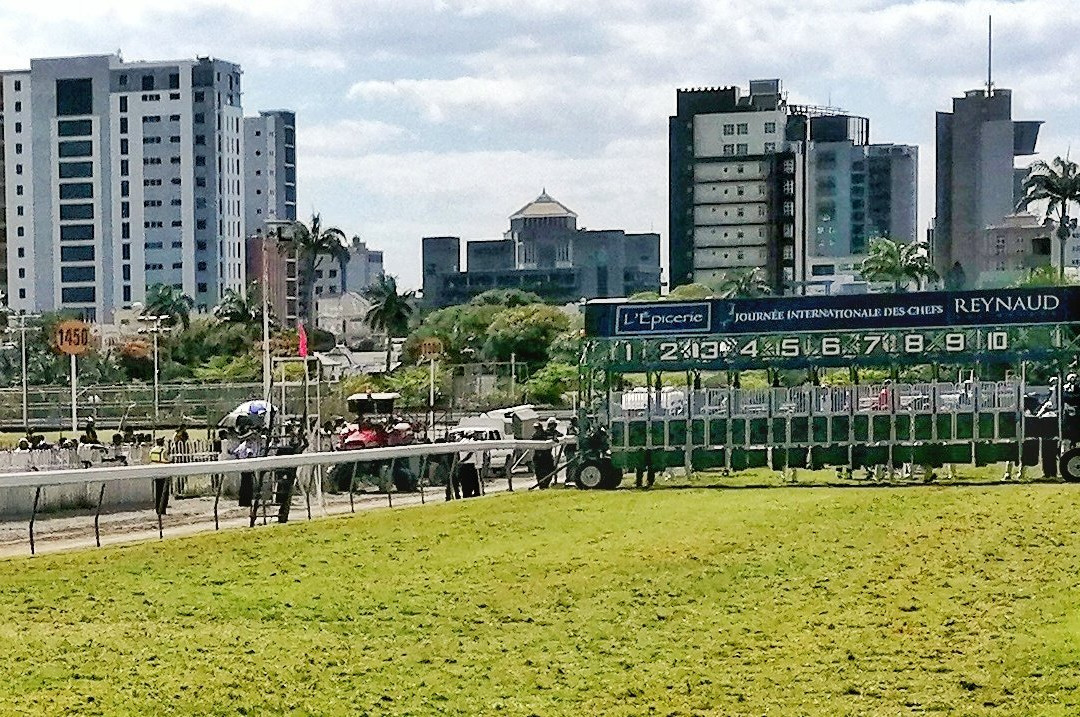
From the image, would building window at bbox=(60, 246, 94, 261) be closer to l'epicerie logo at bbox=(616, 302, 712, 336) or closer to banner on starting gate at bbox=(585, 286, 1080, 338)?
banner on starting gate at bbox=(585, 286, 1080, 338)

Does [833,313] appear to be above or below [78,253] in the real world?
below

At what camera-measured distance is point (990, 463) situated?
32.8 metres

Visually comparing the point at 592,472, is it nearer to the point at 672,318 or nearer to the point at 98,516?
the point at 672,318

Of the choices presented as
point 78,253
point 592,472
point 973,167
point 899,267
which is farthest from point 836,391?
point 78,253

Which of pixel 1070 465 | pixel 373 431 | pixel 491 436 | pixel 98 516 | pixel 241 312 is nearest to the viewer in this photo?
pixel 98 516

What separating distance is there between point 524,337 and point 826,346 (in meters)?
68.0

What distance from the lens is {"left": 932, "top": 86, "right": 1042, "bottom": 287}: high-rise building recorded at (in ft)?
575

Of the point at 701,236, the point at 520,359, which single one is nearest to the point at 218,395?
the point at 520,359

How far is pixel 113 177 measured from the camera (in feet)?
600

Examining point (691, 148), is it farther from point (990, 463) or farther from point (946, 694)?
point (946, 694)

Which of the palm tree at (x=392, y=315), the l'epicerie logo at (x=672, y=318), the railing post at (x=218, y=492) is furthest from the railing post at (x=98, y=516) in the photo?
the palm tree at (x=392, y=315)

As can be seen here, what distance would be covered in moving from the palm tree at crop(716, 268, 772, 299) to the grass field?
99.2 metres

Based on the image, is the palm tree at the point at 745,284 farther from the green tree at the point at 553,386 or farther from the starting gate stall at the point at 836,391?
the starting gate stall at the point at 836,391

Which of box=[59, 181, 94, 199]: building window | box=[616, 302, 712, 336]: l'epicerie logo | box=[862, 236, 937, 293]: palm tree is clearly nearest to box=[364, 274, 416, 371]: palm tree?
box=[862, 236, 937, 293]: palm tree
